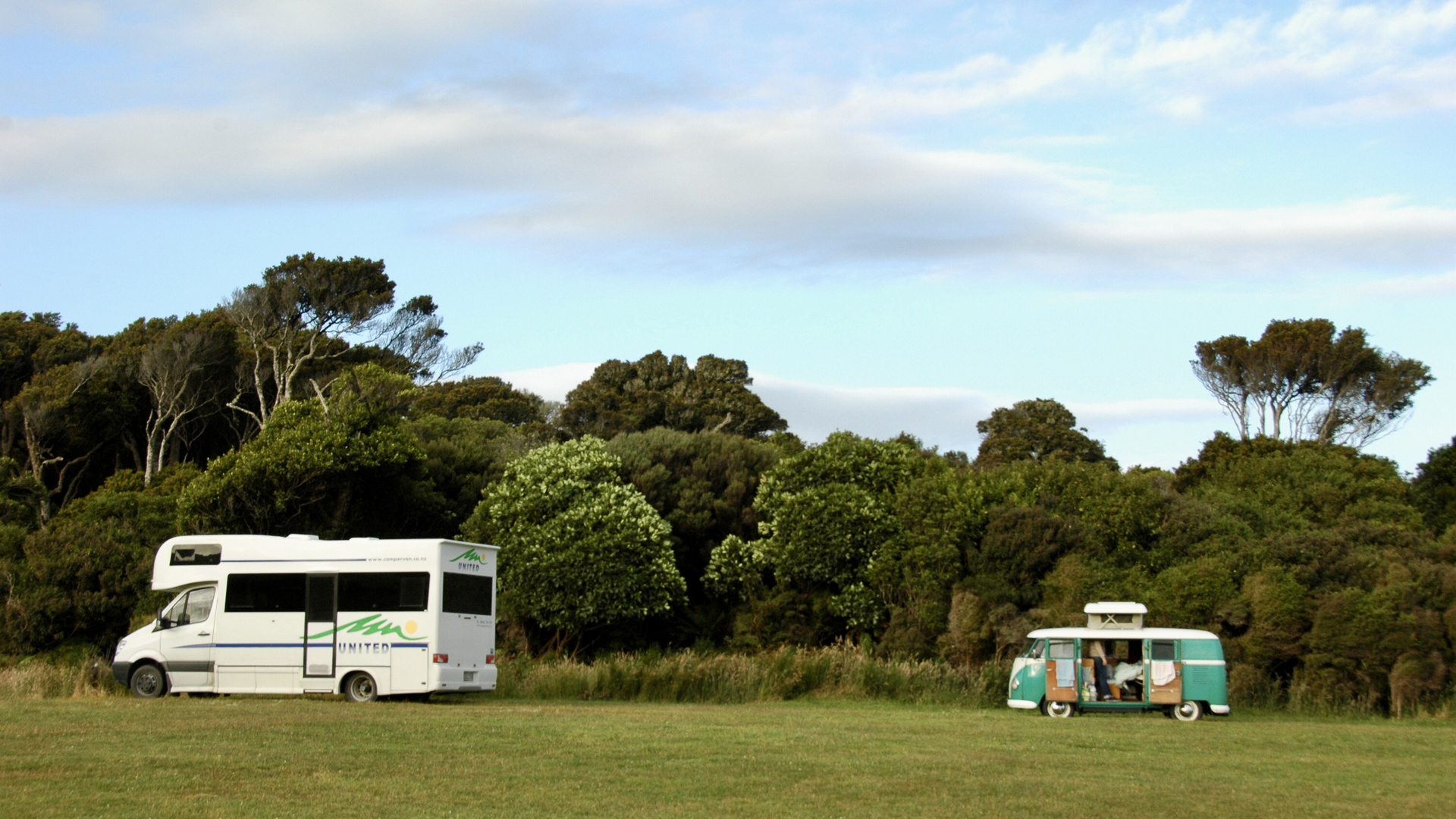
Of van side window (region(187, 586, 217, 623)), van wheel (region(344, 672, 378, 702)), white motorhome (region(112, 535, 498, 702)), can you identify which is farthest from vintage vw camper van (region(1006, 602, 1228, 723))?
van side window (region(187, 586, 217, 623))

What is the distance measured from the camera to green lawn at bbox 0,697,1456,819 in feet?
35.4

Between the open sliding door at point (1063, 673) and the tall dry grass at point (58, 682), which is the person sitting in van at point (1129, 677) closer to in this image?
the open sliding door at point (1063, 673)

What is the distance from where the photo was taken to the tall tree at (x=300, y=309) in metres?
53.6

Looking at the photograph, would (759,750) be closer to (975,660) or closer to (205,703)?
(205,703)

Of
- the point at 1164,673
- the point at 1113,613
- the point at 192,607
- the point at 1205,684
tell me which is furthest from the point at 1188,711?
the point at 192,607

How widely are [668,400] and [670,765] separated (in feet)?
177

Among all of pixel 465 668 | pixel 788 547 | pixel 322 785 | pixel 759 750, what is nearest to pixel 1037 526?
pixel 788 547

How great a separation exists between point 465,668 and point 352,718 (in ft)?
16.4

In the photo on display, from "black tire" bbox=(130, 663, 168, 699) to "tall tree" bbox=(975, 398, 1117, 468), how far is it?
148 ft

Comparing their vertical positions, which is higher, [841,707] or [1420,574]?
[1420,574]

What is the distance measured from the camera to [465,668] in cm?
2211

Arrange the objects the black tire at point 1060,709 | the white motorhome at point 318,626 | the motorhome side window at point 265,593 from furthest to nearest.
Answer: the black tire at point 1060,709
the motorhome side window at point 265,593
the white motorhome at point 318,626

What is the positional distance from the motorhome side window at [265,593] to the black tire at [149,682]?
163 cm

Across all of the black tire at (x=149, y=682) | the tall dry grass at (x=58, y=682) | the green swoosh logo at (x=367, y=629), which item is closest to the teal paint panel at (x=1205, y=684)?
A: the green swoosh logo at (x=367, y=629)
